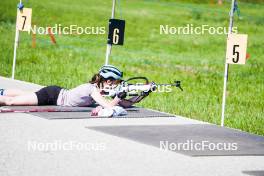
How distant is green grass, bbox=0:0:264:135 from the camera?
17.1m

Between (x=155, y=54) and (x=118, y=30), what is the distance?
687 inches

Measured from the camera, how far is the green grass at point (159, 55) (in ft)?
56.0

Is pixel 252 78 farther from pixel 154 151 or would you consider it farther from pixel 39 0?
pixel 39 0

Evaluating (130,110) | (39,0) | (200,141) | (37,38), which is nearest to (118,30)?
(130,110)
